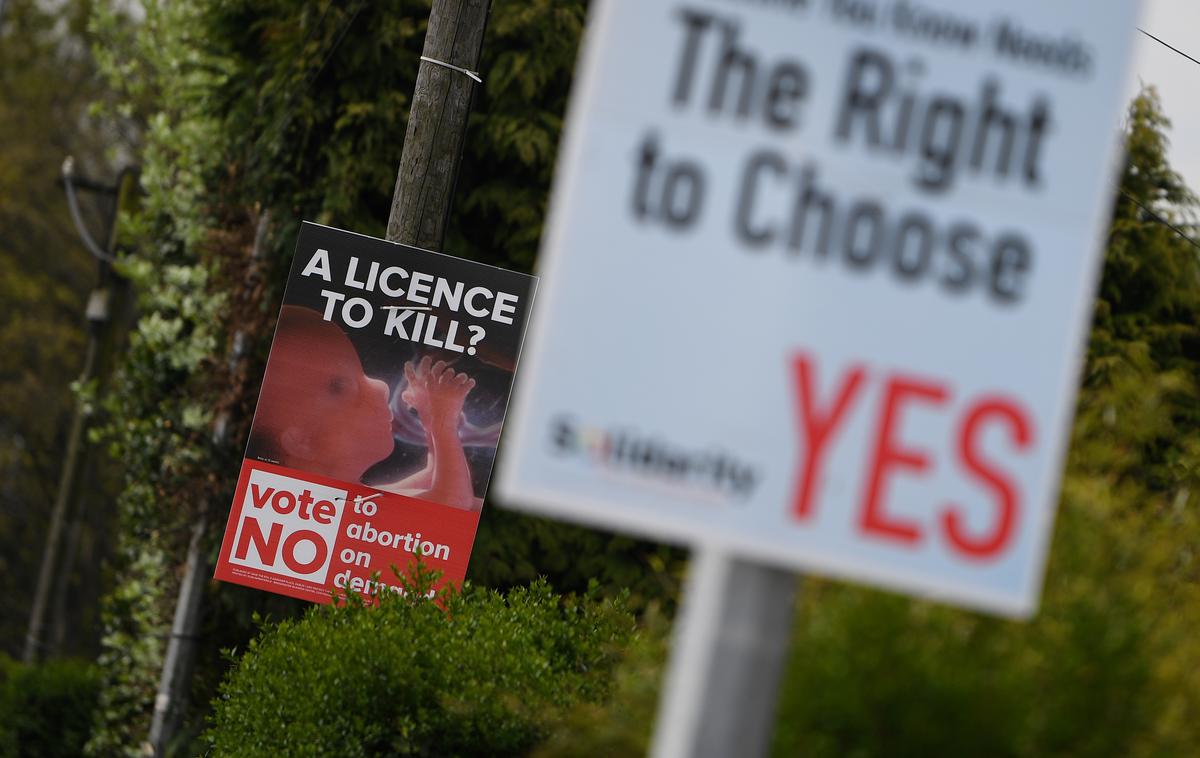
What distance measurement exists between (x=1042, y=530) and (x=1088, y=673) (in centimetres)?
100

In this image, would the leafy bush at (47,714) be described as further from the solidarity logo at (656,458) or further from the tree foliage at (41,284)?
the solidarity logo at (656,458)

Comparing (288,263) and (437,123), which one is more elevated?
(437,123)

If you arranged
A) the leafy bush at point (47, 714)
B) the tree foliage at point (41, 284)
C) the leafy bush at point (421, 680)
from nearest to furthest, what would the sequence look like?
the leafy bush at point (421, 680) → the leafy bush at point (47, 714) → the tree foliage at point (41, 284)

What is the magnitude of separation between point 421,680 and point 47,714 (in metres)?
13.5

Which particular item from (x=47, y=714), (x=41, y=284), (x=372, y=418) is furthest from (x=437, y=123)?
(x=41, y=284)

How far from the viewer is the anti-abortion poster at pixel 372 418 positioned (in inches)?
347

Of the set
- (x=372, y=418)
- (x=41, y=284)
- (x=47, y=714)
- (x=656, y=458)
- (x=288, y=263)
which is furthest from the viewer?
(x=41, y=284)

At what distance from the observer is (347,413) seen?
8.93m

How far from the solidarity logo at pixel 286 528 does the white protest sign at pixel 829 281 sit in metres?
5.49

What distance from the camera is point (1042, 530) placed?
3.59m

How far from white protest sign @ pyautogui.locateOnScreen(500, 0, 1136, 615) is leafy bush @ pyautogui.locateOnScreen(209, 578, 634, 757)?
3122 millimetres

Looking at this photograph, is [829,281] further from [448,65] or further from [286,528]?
[448,65]

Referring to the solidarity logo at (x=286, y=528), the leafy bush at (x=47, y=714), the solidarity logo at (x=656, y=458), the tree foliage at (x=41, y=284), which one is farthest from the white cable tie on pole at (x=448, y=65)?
the tree foliage at (x=41, y=284)

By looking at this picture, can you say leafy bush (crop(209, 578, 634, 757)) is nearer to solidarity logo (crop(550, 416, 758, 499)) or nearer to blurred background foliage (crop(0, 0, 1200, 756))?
blurred background foliage (crop(0, 0, 1200, 756))
